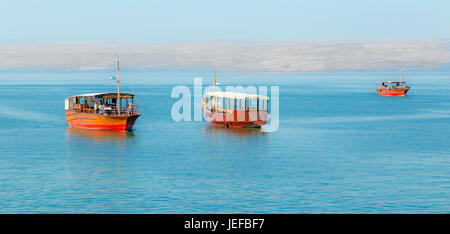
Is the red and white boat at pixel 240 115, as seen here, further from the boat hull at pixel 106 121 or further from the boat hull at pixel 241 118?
the boat hull at pixel 106 121

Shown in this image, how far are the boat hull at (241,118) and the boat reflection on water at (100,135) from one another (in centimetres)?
1220

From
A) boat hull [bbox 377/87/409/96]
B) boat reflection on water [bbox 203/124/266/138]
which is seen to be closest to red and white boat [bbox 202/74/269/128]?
boat reflection on water [bbox 203/124/266/138]

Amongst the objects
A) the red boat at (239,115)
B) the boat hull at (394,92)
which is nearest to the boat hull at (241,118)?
the red boat at (239,115)

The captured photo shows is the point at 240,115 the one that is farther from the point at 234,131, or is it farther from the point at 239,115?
the point at 234,131

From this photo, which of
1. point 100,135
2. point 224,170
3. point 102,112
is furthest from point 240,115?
point 224,170

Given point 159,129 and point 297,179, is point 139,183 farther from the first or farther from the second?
point 159,129

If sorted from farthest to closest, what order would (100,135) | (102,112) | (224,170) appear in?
(102,112) → (100,135) → (224,170)

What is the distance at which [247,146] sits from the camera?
202 feet

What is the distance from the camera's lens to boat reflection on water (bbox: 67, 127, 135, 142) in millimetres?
65438

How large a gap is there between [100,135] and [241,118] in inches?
714

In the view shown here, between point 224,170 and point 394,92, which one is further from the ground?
point 394,92

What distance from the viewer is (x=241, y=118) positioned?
2940 inches

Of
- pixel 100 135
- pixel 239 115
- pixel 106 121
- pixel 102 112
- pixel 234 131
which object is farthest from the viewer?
pixel 239 115
